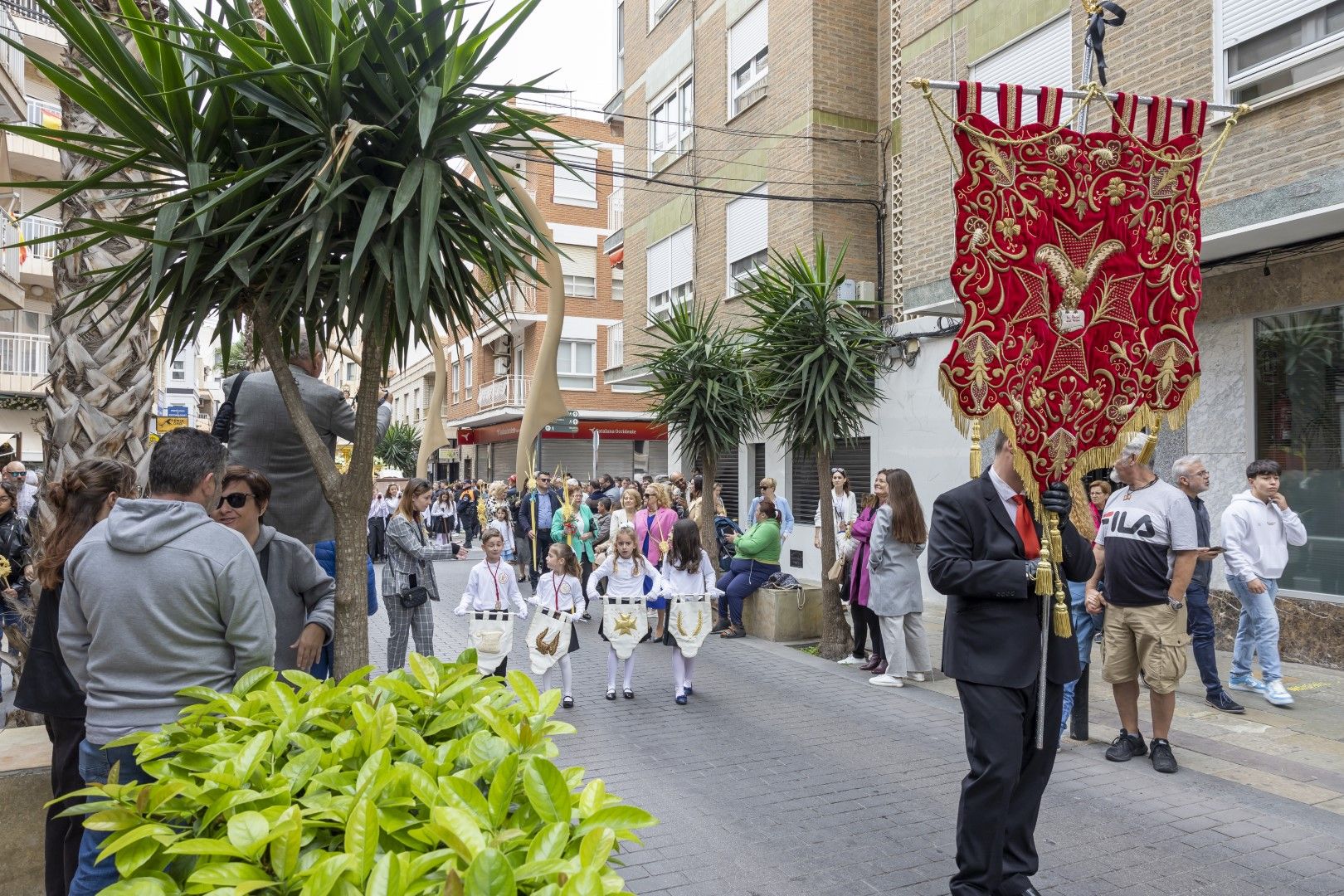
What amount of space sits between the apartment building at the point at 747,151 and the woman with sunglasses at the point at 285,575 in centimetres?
958

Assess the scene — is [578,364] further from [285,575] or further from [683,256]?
[285,575]

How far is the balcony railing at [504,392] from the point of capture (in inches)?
1394

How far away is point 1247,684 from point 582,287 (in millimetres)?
31037

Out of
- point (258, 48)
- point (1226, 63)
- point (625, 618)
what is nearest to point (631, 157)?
point (1226, 63)

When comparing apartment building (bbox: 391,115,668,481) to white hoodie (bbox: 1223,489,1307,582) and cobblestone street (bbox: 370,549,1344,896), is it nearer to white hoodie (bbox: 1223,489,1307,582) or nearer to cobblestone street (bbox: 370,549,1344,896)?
cobblestone street (bbox: 370,549,1344,896)

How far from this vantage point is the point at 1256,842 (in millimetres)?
4984

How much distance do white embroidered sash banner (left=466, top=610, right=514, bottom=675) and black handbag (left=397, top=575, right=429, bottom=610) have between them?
1.76 ft

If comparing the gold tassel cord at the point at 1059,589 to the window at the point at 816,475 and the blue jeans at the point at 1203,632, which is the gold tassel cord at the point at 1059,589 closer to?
the blue jeans at the point at 1203,632

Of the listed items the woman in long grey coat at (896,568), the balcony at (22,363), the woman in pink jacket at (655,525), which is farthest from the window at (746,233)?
the balcony at (22,363)

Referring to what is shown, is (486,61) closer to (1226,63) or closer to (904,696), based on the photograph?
(904,696)

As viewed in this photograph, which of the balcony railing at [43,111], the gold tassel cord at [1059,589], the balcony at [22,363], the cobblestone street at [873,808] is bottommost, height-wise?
the cobblestone street at [873,808]

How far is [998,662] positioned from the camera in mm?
3943

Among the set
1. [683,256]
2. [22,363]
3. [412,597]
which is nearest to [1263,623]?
[412,597]

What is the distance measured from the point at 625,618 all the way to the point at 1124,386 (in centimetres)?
525
